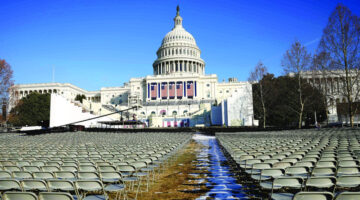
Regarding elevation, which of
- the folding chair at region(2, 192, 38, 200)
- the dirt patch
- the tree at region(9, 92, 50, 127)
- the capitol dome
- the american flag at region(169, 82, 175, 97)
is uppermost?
the capitol dome

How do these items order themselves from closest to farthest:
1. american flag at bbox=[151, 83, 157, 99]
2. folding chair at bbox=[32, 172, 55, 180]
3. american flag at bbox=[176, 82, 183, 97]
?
folding chair at bbox=[32, 172, 55, 180], american flag at bbox=[176, 82, 183, 97], american flag at bbox=[151, 83, 157, 99]

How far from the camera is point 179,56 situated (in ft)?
379

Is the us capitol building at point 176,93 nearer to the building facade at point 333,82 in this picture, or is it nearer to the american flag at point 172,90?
the american flag at point 172,90

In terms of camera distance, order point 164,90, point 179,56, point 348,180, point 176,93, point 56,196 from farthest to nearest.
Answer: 1. point 179,56
2. point 164,90
3. point 176,93
4. point 348,180
5. point 56,196

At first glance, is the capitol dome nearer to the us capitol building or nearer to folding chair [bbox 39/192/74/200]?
the us capitol building

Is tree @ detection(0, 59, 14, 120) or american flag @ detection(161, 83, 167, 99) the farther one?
american flag @ detection(161, 83, 167, 99)

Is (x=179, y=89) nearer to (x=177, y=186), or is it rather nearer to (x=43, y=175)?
(x=177, y=186)

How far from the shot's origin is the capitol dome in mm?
116250

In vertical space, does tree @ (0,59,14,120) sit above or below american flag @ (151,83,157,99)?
below

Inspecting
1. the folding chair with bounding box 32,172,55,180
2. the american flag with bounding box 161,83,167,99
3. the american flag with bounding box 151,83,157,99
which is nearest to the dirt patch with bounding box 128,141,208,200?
the folding chair with bounding box 32,172,55,180

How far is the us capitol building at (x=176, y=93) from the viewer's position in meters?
60.2

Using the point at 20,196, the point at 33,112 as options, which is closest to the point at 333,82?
the point at 20,196

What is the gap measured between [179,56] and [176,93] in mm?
22582

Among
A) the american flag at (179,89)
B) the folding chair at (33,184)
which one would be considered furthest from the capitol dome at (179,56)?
the folding chair at (33,184)
